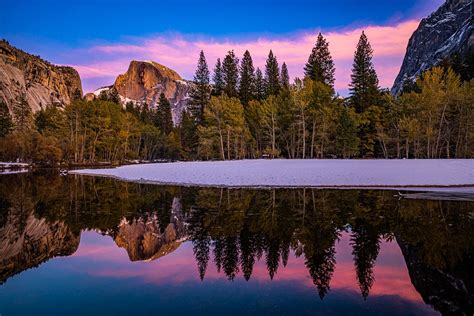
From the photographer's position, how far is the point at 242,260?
7512 millimetres

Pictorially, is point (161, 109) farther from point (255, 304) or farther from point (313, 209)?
point (255, 304)

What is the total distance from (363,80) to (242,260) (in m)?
62.9

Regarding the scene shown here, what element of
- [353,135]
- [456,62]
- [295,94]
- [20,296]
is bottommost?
[20,296]


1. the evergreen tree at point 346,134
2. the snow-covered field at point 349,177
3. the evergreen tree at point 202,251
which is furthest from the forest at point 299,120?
the evergreen tree at point 202,251

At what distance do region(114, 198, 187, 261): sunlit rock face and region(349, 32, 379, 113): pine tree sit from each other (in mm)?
56690

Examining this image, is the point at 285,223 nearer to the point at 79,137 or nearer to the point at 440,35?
the point at 79,137

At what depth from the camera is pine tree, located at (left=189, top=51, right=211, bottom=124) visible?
7175cm

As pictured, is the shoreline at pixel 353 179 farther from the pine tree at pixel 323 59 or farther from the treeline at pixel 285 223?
the pine tree at pixel 323 59

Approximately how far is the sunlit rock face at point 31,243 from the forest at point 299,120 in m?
42.2

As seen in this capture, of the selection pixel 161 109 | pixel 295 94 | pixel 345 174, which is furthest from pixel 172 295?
pixel 161 109

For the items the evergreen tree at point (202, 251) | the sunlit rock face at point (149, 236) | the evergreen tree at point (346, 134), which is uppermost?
the evergreen tree at point (346, 134)

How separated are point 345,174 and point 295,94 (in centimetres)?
2683

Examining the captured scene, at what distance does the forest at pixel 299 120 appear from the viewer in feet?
165

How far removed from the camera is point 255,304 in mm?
5320
